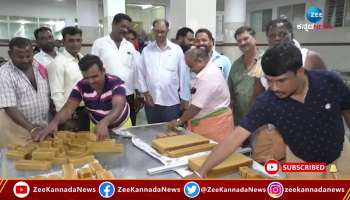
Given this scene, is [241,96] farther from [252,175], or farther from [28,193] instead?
[28,193]

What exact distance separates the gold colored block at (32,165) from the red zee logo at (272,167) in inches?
37.1

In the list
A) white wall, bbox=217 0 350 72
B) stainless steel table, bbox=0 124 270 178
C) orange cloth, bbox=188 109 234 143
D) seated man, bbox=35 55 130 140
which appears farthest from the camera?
white wall, bbox=217 0 350 72

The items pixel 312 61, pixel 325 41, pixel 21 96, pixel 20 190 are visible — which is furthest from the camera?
pixel 325 41

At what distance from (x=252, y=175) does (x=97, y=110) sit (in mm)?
1093

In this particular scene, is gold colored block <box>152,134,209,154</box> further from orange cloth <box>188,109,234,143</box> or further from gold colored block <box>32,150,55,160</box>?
gold colored block <box>32,150,55,160</box>

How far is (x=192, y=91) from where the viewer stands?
193 centimetres

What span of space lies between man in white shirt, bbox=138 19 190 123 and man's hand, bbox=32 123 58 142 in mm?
1036

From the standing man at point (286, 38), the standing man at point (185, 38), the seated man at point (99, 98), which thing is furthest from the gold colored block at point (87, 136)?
the standing man at point (185, 38)

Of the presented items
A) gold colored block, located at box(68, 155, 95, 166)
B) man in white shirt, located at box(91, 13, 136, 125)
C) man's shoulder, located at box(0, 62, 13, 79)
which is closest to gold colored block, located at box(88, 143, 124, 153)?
gold colored block, located at box(68, 155, 95, 166)

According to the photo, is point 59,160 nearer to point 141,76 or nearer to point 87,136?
point 87,136

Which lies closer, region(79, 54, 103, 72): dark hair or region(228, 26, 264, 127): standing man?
region(79, 54, 103, 72): dark hair

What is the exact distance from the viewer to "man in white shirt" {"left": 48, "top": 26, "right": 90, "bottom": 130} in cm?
215

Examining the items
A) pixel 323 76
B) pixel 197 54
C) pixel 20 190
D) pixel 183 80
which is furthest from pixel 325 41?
pixel 20 190

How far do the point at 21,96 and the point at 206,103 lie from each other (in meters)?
1.17
